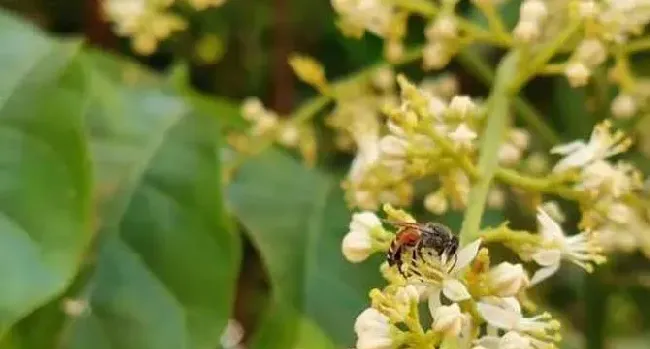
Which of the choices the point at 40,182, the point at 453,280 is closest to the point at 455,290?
the point at 453,280

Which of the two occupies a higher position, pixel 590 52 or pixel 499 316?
pixel 590 52

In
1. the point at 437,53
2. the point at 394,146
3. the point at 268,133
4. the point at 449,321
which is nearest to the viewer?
the point at 449,321

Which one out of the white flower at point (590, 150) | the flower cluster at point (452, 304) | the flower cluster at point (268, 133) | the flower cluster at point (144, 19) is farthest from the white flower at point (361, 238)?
the flower cluster at point (144, 19)

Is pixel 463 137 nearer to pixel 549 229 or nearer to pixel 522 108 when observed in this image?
pixel 549 229

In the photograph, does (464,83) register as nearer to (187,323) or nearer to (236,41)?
(236,41)

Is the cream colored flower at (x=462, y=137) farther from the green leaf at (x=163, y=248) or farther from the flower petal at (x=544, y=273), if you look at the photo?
the green leaf at (x=163, y=248)

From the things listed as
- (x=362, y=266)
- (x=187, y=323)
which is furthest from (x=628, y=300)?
(x=187, y=323)

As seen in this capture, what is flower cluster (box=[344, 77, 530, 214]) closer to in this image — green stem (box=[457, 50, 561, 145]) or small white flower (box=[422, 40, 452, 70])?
small white flower (box=[422, 40, 452, 70])
